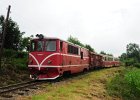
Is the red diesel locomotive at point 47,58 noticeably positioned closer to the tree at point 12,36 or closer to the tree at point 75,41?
the tree at point 12,36

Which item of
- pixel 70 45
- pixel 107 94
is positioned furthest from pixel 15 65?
pixel 107 94

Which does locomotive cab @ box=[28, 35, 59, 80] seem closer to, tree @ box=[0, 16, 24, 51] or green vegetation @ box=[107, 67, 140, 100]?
green vegetation @ box=[107, 67, 140, 100]

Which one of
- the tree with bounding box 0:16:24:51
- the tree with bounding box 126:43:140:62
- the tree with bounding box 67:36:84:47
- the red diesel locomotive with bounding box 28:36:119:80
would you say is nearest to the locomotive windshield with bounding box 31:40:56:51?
the red diesel locomotive with bounding box 28:36:119:80

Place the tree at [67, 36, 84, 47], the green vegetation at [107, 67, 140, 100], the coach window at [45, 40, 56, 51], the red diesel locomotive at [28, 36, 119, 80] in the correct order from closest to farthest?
the red diesel locomotive at [28, 36, 119, 80]
the coach window at [45, 40, 56, 51]
the green vegetation at [107, 67, 140, 100]
the tree at [67, 36, 84, 47]

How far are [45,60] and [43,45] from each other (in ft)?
4.14

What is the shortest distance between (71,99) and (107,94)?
588cm

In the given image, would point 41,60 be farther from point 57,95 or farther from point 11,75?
point 57,95

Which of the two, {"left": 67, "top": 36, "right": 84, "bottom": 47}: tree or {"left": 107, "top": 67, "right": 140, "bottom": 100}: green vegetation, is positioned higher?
{"left": 67, "top": 36, "right": 84, "bottom": 47}: tree

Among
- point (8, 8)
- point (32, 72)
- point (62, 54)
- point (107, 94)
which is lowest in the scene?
point (107, 94)

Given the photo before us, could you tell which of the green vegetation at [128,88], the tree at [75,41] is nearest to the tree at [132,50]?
the tree at [75,41]

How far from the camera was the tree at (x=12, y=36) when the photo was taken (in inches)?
1966

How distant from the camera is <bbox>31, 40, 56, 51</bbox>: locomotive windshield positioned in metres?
21.9

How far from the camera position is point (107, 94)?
19.2 meters

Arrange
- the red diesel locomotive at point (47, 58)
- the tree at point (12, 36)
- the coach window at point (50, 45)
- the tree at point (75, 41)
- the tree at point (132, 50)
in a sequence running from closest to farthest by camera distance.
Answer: the red diesel locomotive at point (47, 58)
the coach window at point (50, 45)
the tree at point (12, 36)
the tree at point (75, 41)
the tree at point (132, 50)
